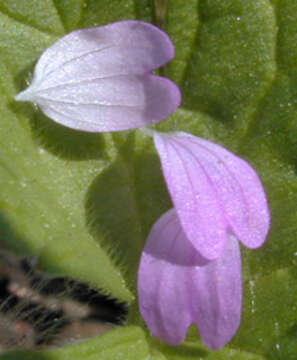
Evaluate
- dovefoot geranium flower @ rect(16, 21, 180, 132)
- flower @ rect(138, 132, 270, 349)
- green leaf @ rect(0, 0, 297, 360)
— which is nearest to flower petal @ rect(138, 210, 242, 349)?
flower @ rect(138, 132, 270, 349)

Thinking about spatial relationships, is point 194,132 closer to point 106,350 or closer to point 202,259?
point 202,259

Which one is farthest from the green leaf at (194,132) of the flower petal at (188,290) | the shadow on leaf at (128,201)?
the flower petal at (188,290)

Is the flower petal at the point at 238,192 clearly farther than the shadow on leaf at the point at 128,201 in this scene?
No

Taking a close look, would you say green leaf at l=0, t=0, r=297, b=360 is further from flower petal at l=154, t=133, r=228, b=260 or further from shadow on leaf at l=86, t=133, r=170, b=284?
flower petal at l=154, t=133, r=228, b=260

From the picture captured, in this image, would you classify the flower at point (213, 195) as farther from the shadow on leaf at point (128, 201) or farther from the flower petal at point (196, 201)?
the shadow on leaf at point (128, 201)

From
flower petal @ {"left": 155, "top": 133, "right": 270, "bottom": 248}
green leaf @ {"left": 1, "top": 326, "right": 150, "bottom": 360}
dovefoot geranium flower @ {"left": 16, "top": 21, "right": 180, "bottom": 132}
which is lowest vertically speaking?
green leaf @ {"left": 1, "top": 326, "right": 150, "bottom": 360}

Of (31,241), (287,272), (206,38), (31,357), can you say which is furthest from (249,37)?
(31,357)

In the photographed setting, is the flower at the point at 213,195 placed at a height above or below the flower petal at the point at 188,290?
above
